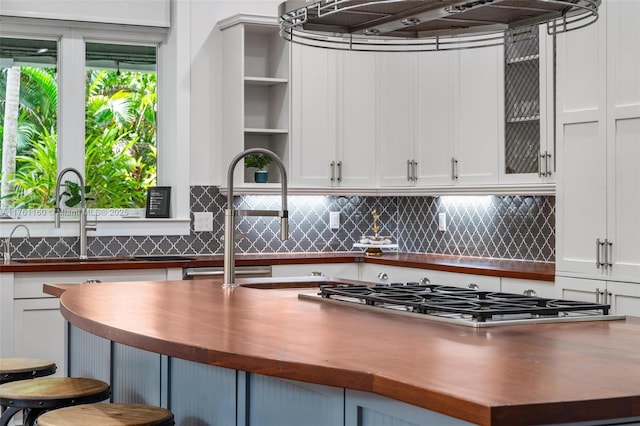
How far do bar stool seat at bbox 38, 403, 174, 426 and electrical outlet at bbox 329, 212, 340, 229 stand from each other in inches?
145

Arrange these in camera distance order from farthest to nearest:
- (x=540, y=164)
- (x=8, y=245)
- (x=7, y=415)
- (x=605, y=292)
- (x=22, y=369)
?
(x=8, y=245)
(x=540, y=164)
(x=605, y=292)
(x=22, y=369)
(x=7, y=415)

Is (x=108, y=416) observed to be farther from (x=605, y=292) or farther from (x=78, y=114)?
(x=78, y=114)

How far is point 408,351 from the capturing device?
6.66 feet

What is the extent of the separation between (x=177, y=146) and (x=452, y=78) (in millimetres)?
1764

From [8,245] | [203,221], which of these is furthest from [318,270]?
[8,245]

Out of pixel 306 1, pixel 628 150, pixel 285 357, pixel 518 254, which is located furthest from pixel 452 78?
pixel 285 357

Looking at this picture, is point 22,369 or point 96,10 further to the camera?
point 96,10

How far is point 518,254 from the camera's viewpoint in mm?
5484

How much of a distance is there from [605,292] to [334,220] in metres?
2.53

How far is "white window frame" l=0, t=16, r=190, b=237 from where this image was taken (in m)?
5.76

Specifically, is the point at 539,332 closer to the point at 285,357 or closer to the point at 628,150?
the point at 285,357

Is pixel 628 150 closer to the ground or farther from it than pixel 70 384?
farther from it

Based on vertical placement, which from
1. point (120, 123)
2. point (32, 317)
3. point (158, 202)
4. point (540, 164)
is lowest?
point (32, 317)

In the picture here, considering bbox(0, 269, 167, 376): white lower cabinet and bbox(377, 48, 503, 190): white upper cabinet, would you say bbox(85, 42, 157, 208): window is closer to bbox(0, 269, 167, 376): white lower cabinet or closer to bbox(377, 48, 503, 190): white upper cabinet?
bbox(0, 269, 167, 376): white lower cabinet
